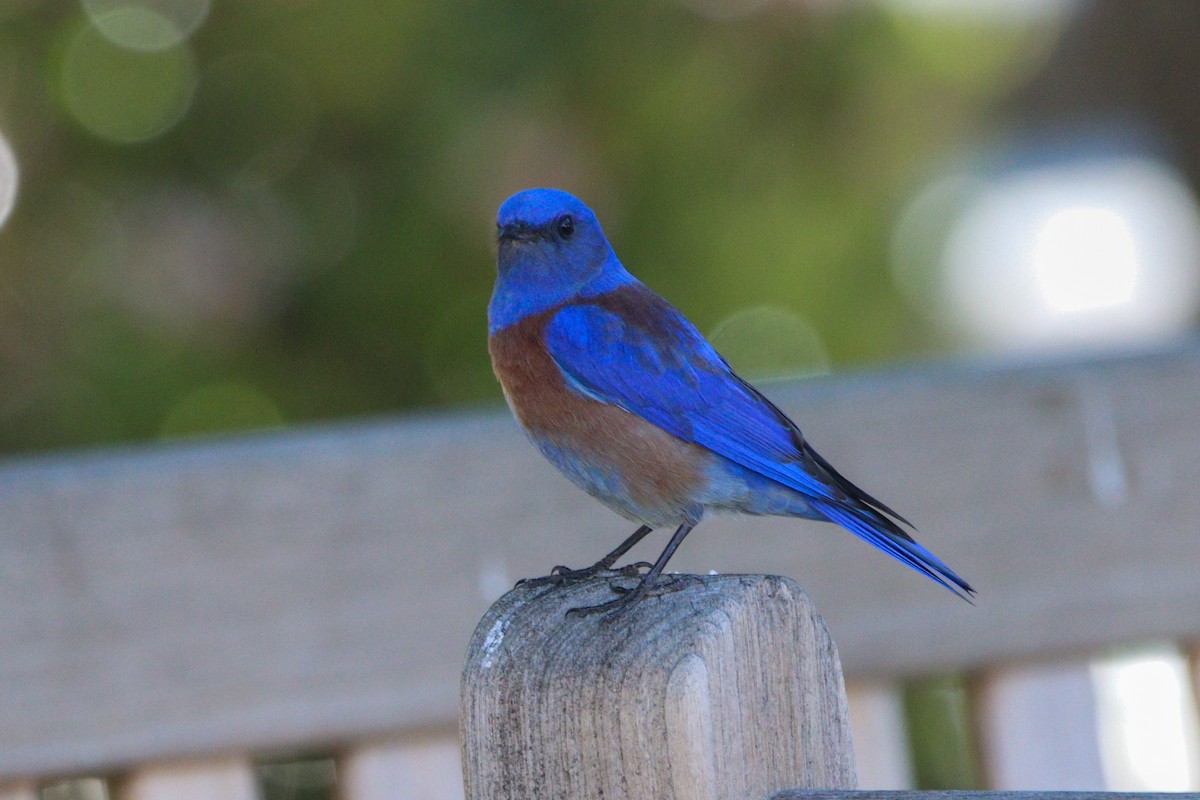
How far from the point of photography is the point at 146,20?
3754mm

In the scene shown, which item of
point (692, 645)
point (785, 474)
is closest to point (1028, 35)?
point (785, 474)

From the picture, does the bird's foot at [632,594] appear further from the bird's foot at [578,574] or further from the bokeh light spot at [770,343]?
the bokeh light spot at [770,343]

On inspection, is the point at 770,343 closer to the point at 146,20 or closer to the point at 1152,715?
the point at 1152,715

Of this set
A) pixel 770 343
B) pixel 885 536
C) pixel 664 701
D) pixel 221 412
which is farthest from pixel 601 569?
pixel 770 343

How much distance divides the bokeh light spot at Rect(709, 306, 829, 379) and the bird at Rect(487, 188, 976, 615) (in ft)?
4.63

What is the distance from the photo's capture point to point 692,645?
120 centimetres

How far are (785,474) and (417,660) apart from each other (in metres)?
0.62

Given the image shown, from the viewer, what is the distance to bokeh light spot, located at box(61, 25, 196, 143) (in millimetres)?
3703

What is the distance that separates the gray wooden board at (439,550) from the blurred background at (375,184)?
145cm

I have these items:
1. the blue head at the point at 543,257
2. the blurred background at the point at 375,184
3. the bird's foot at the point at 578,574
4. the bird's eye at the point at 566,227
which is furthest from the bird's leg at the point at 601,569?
the blurred background at the point at 375,184

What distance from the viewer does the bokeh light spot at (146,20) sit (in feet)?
12.3

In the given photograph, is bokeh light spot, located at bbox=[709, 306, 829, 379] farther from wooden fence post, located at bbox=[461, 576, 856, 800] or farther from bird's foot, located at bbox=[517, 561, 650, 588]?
wooden fence post, located at bbox=[461, 576, 856, 800]

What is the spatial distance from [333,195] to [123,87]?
596 millimetres

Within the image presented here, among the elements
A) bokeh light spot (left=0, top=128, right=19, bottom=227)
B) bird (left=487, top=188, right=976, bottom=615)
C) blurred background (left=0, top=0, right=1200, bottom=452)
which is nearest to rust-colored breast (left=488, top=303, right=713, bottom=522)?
bird (left=487, top=188, right=976, bottom=615)
